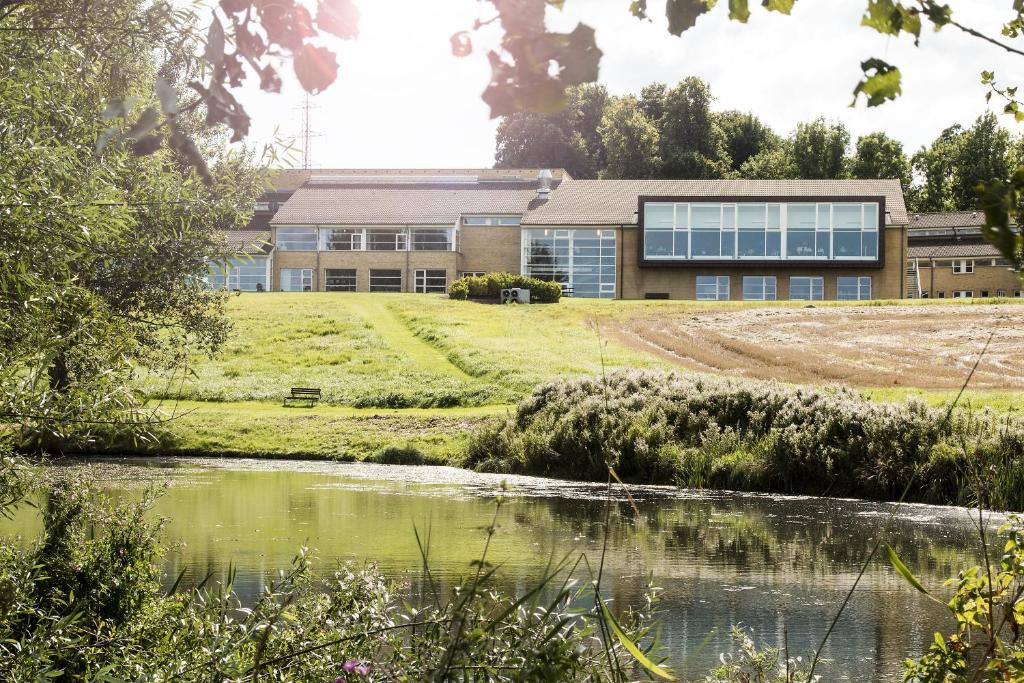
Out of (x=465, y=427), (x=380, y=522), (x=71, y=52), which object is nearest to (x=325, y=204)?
(x=465, y=427)

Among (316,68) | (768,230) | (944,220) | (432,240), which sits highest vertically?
(944,220)

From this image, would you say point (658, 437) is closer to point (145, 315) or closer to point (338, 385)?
point (145, 315)

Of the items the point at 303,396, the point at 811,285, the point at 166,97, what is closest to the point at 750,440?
the point at 303,396

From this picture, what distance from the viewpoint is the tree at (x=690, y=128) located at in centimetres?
8344

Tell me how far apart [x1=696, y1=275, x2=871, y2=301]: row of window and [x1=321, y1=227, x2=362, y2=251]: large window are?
19343 mm

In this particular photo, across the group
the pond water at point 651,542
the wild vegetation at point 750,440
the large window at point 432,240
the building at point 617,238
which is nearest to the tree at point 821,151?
the building at point 617,238

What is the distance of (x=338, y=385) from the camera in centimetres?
3253

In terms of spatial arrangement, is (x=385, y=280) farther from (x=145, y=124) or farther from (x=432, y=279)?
(x=145, y=124)

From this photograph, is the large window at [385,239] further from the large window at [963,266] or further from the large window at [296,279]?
the large window at [963,266]

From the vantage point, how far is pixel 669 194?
193 feet

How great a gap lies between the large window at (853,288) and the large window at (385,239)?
2336 cm

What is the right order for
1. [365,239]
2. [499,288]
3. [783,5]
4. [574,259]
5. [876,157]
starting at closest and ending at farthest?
[783,5] < [499,288] < [574,259] < [365,239] < [876,157]

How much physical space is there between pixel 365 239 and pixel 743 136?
123ft

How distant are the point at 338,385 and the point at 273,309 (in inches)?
612
